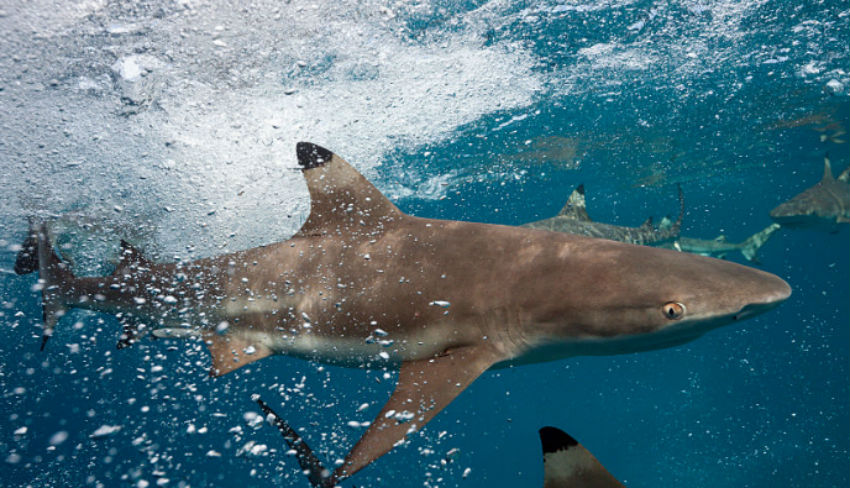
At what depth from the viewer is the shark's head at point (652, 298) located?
8.82ft

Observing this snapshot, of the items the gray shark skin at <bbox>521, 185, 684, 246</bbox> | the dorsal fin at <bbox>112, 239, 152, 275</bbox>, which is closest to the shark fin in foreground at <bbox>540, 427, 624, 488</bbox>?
the dorsal fin at <bbox>112, 239, 152, 275</bbox>

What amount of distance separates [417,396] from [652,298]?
1626 millimetres

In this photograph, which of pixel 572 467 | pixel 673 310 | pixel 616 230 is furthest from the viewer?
pixel 616 230

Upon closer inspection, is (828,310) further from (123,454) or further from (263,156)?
(123,454)

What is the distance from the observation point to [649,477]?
41750mm

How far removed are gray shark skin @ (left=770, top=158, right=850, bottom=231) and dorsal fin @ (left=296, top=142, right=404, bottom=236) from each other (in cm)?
1424

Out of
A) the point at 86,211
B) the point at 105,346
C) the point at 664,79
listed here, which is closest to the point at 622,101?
the point at 664,79

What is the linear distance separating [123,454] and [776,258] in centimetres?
11072

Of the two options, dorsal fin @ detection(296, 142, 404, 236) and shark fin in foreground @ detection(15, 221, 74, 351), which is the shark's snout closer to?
dorsal fin @ detection(296, 142, 404, 236)

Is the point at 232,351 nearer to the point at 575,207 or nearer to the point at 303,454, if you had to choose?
the point at 303,454

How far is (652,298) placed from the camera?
2895mm

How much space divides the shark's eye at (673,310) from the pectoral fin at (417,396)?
1.19 metres

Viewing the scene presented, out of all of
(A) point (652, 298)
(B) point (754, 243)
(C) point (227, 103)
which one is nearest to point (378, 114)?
(C) point (227, 103)

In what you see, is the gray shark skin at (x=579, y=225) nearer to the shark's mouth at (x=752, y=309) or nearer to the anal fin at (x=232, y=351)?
the anal fin at (x=232, y=351)
